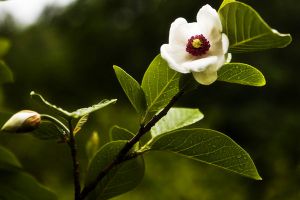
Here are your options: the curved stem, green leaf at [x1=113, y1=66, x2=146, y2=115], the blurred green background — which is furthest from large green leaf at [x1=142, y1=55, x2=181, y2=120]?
the blurred green background

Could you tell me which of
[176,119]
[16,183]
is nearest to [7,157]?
[16,183]

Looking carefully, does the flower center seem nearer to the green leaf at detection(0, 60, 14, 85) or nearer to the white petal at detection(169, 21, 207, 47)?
the white petal at detection(169, 21, 207, 47)

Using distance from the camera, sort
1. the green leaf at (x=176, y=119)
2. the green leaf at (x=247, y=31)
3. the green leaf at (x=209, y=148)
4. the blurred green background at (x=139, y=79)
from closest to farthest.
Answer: the green leaf at (x=247, y=31), the green leaf at (x=209, y=148), the green leaf at (x=176, y=119), the blurred green background at (x=139, y=79)

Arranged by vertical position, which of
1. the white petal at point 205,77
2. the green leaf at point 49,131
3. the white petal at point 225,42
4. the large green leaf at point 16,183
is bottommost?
the large green leaf at point 16,183

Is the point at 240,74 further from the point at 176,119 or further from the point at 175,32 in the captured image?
the point at 176,119

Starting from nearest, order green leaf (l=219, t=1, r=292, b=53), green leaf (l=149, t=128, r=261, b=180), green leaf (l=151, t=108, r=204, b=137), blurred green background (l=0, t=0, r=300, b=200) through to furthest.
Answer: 1. green leaf (l=219, t=1, r=292, b=53)
2. green leaf (l=149, t=128, r=261, b=180)
3. green leaf (l=151, t=108, r=204, b=137)
4. blurred green background (l=0, t=0, r=300, b=200)

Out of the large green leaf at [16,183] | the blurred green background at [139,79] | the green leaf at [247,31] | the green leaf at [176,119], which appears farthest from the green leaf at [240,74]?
the blurred green background at [139,79]

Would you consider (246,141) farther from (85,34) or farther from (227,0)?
(227,0)

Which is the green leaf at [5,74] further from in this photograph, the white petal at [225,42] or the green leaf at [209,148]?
the white petal at [225,42]
